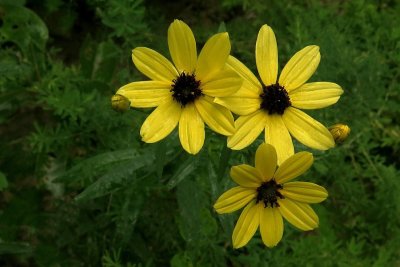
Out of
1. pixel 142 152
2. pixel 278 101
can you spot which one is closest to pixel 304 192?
pixel 278 101

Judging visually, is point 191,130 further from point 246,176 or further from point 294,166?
point 294,166

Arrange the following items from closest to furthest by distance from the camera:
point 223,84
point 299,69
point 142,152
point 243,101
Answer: point 223,84 → point 243,101 → point 299,69 → point 142,152

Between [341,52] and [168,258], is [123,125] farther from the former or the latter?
[341,52]

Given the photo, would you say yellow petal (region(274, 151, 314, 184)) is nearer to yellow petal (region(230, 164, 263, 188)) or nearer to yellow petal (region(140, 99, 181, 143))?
yellow petal (region(230, 164, 263, 188))

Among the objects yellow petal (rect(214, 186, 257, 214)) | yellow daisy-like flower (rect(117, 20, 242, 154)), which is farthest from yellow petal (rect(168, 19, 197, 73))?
yellow petal (rect(214, 186, 257, 214))

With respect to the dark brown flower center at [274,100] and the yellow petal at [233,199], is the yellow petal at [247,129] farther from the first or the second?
the yellow petal at [233,199]

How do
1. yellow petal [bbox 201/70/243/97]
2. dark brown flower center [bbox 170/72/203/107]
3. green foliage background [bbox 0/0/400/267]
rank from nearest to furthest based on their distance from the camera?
yellow petal [bbox 201/70/243/97], dark brown flower center [bbox 170/72/203/107], green foliage background [bbox 0/0/400/267]

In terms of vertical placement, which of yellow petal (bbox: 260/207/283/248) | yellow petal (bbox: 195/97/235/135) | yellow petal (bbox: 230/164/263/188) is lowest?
yellow petal (bbox: 260/207/283/248)
